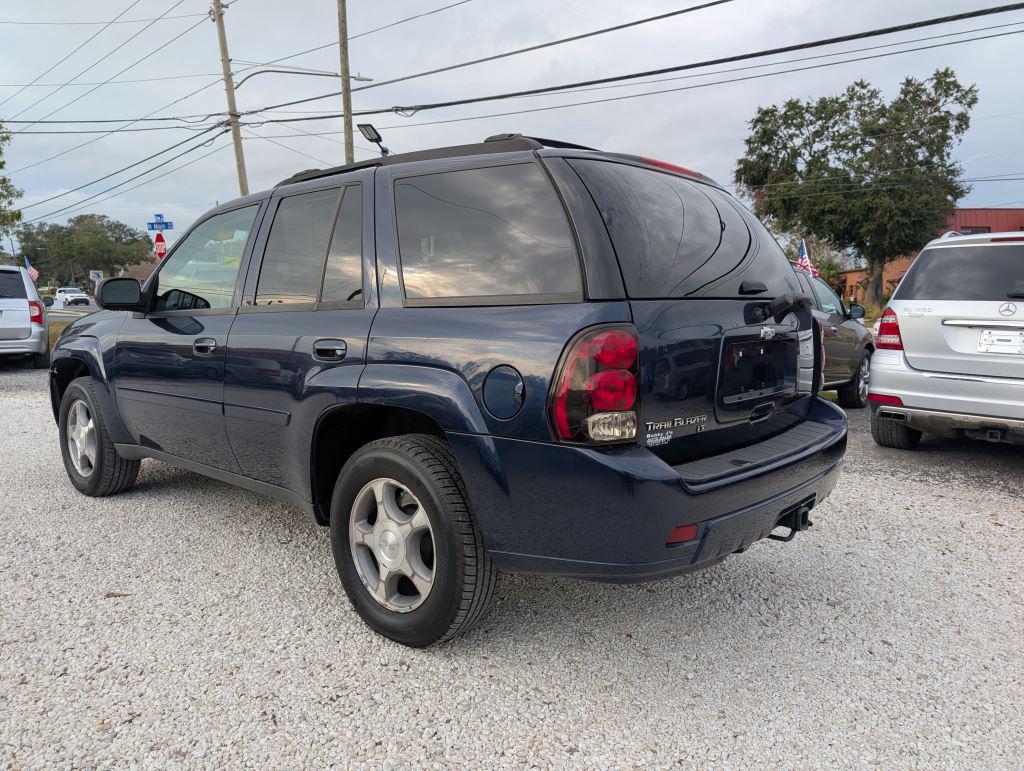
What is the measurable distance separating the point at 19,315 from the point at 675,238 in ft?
40.9

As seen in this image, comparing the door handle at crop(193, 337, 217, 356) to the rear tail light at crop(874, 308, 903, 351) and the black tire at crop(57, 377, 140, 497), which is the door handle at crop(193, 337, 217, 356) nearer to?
the black tire at crop(57, 377, 140, 497)

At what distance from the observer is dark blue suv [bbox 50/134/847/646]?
89.0 inches

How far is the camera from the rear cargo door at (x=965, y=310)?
4.90 meters

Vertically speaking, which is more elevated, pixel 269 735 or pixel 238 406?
pixel 238 406

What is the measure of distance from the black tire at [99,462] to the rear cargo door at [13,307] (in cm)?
848

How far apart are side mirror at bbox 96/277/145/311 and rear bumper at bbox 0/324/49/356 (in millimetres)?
9535

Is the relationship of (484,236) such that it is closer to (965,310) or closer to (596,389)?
(596,389)

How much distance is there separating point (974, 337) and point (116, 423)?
568 cm

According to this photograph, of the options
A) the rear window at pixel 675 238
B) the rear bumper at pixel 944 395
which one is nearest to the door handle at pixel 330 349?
the rear window at pixel 675 238

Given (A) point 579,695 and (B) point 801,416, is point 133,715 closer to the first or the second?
(A) point 579,695

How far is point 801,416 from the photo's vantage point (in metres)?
3.12

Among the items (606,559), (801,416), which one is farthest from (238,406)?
(801,416)

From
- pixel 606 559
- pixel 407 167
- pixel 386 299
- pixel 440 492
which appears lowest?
pixel 606 559

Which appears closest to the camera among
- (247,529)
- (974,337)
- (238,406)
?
(238,406)
